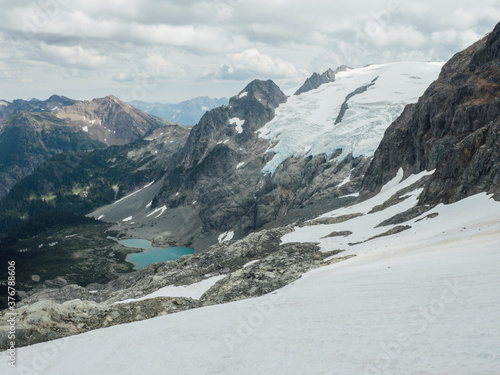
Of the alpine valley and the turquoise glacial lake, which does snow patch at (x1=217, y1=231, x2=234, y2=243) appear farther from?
the alpine valley

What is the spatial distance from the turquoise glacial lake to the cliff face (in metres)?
103

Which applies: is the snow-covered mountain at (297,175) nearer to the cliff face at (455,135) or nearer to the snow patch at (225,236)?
the snow patch at (225,236)

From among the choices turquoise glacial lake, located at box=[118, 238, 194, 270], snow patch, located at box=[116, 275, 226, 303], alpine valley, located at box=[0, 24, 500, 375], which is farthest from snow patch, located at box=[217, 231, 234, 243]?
snow patch, located at box=[116, 275, 226, 303]

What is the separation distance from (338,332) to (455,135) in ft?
225

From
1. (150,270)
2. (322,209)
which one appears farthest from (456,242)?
(322,209)

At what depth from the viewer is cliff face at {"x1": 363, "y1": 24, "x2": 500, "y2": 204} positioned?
44.8 meters

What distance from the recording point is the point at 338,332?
12.9 meters

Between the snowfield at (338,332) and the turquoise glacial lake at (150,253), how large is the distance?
136266mm

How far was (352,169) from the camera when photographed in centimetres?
12012

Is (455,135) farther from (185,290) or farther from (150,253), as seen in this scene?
(150,253)

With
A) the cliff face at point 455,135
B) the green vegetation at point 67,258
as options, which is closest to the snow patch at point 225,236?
the green vegetation at point 67,258

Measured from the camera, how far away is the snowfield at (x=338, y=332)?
10.1 metres

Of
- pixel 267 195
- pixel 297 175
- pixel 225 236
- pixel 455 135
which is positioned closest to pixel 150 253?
pixel 225 236

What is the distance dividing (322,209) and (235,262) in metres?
50.5
